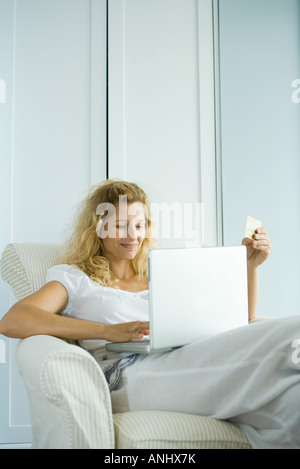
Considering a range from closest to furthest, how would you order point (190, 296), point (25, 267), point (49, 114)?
point (190, 296), point (25, 267), point (49, 114)

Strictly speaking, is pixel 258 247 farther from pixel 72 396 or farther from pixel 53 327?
pixel 72 396

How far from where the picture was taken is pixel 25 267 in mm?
1738

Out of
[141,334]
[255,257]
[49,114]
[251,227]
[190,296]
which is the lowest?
[141,334]

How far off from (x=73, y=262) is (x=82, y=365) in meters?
0.70

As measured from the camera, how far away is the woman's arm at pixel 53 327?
1348mm

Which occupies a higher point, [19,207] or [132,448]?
[19,207]

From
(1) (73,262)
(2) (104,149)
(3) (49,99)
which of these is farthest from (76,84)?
(1) (73,262)

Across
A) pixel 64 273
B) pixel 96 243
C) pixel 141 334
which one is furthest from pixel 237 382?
pixel 96 243

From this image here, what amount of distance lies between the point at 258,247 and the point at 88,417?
1.01 m

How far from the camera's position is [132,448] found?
1.06m

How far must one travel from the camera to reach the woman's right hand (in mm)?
1334

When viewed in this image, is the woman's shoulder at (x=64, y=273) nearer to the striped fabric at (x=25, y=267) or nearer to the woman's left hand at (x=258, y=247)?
the striped fabric at (x=25, y=267)

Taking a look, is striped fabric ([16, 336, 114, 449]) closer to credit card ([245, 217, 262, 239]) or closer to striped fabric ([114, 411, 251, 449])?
striped fabric ([114, 411, 251, 449])
